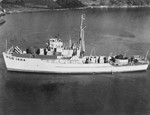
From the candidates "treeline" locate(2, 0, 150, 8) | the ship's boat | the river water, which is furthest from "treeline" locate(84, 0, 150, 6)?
the ship's boat

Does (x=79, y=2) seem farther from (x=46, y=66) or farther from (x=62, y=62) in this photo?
(x=46, y=66)

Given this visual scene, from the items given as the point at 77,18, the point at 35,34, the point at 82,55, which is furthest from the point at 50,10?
the point at 82,55

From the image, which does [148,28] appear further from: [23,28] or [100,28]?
[23,28]

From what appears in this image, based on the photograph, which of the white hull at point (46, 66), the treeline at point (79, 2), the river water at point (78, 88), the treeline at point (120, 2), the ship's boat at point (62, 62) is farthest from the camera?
the treeline at point (120, 2)

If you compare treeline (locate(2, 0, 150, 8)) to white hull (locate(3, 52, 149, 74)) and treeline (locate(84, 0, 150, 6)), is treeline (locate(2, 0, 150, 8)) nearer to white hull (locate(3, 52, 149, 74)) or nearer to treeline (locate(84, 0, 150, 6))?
treeline (locate(84, 0, 150, 6))

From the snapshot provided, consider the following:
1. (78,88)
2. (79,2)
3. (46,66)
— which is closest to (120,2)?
(79,2)

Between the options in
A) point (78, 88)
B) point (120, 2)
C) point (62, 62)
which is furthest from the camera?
point (120, 2)

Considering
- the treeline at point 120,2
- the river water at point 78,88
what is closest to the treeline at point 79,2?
the treeline at point 120,2

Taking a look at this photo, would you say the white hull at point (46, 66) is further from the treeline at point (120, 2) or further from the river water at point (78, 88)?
the treeline at point (120, 2)
